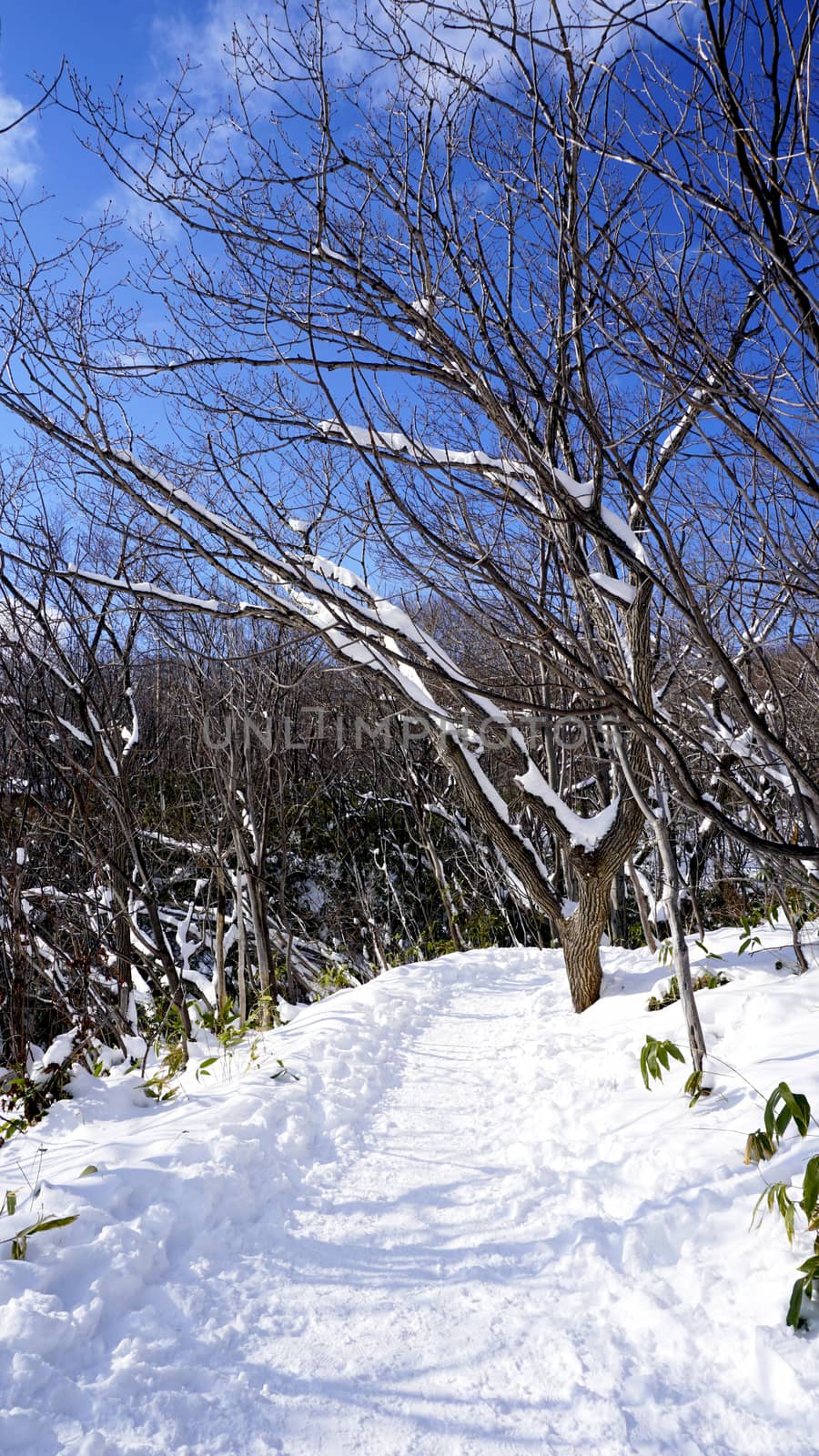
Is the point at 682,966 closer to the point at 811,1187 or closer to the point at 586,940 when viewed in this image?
the point at 811,1187

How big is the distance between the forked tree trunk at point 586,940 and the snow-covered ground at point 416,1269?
1771 millimetres

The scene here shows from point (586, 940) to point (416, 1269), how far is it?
3.65 meters

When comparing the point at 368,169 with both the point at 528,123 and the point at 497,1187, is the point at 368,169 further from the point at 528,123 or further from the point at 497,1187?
the point at 497,1187

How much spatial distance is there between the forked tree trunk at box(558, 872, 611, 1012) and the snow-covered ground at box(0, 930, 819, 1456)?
5.81ft

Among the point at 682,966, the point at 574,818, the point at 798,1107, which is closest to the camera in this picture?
the point at 798,1107

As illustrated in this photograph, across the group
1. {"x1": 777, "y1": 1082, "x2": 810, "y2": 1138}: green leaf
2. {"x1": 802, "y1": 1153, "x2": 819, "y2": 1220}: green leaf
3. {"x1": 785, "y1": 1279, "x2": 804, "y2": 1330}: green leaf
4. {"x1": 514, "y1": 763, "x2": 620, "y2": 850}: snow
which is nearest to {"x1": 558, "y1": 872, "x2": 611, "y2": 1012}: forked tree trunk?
{"x1": 514, "y1": 763, "x2": 620, "y2": 850}: snow

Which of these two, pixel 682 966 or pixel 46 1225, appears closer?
pixel 46 1225

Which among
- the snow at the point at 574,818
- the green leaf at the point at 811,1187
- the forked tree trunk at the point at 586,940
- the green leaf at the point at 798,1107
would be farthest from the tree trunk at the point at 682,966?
the forked tree trunk at the point at 586,940

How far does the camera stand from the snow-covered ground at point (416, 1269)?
164 cm

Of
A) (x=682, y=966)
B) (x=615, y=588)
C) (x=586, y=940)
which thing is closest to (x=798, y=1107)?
(x=682, y=966)

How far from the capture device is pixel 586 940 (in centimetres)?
563

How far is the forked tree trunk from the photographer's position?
5.58 metres

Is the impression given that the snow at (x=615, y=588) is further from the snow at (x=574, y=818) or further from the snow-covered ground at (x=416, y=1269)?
the snow at (x=574, y=818)

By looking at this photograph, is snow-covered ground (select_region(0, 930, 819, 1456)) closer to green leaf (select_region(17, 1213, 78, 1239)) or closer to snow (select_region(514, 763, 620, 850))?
green leaf (select_region(17, 1213, 78, 1239))
